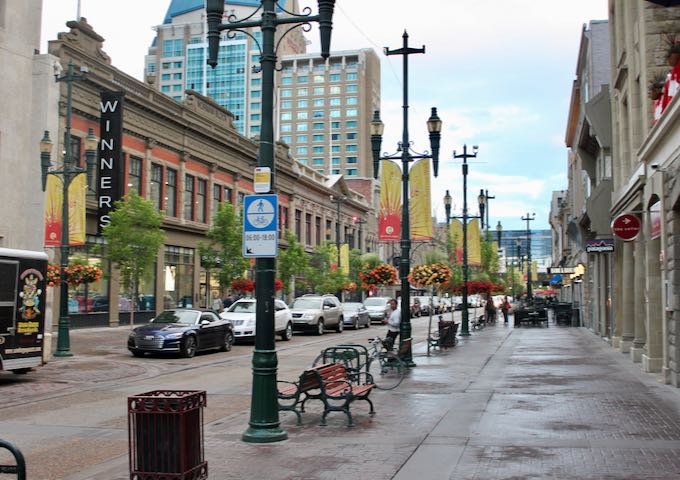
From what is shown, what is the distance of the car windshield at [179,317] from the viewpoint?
23.4 meters

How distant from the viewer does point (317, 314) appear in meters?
35.0

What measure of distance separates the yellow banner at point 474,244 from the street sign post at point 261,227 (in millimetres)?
26057

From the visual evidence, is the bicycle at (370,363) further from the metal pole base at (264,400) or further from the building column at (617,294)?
the building column at (617,294)

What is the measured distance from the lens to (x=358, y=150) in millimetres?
143000

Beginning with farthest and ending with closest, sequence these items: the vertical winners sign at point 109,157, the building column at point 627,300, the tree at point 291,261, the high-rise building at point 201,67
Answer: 1. the high-rise building at point 201,67
2. the tree at point 291,261
3. the vertical winners sign at point 109,157
4. the building column at point 627,300

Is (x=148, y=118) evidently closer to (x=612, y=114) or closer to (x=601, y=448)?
(x=612, y=114)

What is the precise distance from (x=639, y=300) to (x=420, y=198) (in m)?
6.18

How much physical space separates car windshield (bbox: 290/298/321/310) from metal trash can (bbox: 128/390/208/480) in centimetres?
2898

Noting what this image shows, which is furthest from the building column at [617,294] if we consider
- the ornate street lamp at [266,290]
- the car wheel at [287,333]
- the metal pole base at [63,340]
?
the metal pole base at [63,340]

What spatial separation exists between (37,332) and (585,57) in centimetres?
3062

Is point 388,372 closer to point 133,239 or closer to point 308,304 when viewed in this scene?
point 133,239

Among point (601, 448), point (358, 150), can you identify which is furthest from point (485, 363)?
point (358, 150)

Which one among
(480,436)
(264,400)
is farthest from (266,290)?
(480,436)

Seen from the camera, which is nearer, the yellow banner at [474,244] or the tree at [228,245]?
the yellow banner at [474,244]
